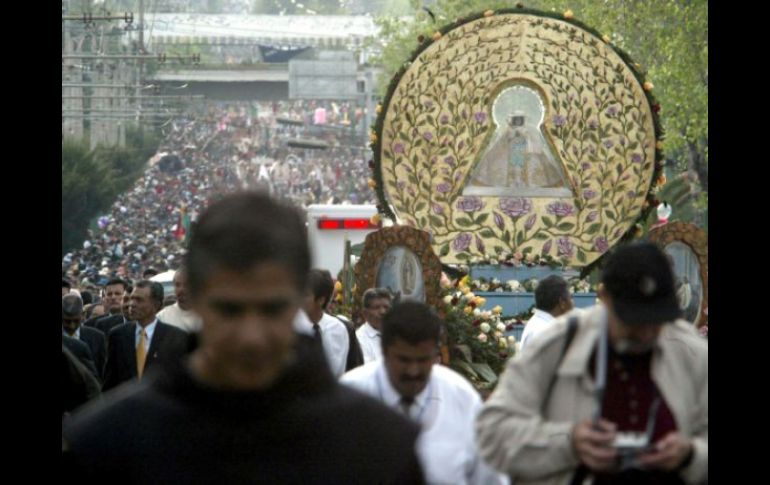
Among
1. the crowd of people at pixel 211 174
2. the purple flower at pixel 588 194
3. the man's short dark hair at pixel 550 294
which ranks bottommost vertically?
the crowd of people at pixel 211 174

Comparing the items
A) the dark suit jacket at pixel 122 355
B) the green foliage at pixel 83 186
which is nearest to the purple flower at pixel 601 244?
the dark suit jacket at pixel 122 355

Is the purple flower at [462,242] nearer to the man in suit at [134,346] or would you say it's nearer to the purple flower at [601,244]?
the purple flower at [601,244]

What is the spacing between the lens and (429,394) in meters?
6.05

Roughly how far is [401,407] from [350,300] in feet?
26.0

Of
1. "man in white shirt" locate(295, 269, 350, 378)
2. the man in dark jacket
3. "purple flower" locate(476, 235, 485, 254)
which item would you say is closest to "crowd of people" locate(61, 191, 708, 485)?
the man in dark jacket

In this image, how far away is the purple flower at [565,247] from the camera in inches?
624

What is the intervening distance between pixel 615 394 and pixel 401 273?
863 centimetres

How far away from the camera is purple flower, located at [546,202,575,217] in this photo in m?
15.9

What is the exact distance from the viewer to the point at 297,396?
373 cm

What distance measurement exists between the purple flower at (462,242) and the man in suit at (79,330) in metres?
4.09

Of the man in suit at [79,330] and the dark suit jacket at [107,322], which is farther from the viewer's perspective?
the dark suit jacket at [107,322]

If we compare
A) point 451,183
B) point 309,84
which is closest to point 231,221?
point 451,183

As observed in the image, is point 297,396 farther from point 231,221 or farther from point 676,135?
point 676,135
